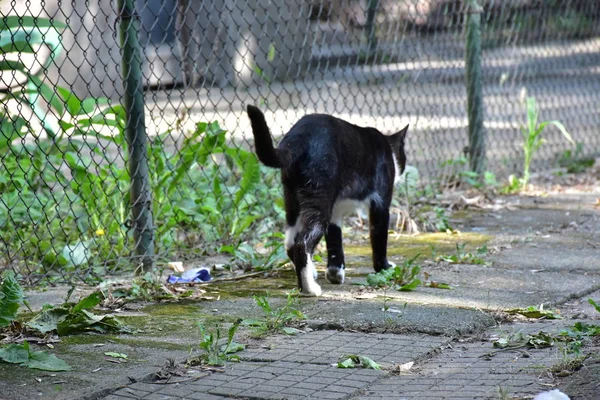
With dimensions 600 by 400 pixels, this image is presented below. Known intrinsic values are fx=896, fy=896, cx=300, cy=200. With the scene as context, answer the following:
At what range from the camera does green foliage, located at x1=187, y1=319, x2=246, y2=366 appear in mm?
3035

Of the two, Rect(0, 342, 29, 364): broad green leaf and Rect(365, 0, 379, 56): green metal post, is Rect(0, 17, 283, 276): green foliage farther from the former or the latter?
Rect(365, 0, 379, 56): green metal post

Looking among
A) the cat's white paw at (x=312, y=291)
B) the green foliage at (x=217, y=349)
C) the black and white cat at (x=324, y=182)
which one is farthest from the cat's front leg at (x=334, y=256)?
the green foliage at (x=217, y=349)

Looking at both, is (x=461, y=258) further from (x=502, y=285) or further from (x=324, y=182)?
(x=324, y=182)

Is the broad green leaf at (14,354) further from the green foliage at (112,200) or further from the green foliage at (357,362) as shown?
the green foliage at (112,200)

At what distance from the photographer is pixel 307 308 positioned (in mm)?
3869

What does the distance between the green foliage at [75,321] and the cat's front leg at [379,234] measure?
1.53 m

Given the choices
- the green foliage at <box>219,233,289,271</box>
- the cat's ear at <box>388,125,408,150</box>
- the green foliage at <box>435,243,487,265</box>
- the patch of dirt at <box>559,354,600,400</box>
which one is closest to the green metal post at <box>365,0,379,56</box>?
the cat's ear at <box>388,125,408,150</box>

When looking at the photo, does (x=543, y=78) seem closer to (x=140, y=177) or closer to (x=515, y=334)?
(x=140, y=177)

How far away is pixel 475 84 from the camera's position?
694 cm

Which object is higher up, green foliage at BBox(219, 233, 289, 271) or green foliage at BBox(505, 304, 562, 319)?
green foliage at BBox(219, 233, 289, 271)

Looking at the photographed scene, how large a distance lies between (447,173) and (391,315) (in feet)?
12.5

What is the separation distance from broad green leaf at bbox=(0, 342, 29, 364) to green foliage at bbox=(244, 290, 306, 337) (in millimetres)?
857

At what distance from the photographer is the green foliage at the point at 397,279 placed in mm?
4199

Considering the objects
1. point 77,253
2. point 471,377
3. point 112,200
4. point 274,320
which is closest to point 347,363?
point 471,377
